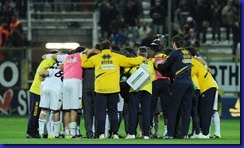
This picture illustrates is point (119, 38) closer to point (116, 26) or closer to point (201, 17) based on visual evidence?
point (116, 26)

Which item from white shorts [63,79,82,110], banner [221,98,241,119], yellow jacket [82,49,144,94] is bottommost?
banner [221,98,241,119]

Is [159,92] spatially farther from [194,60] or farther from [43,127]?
[43,127]

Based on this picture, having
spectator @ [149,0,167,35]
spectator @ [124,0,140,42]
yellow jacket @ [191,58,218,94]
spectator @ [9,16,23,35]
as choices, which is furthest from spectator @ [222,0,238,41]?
yellow jacket @ [191,58,218,94]

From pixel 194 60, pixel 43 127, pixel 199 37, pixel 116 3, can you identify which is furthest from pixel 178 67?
pixel 116 3

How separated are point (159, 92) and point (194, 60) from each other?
1046mm

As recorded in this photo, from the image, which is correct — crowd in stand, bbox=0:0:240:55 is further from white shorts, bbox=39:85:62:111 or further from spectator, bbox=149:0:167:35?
white shorts, bbox=39:85:62:111

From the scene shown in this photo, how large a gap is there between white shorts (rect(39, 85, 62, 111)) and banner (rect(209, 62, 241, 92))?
1121 centimetres

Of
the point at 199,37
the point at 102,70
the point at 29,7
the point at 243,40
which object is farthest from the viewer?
the point at 29,7

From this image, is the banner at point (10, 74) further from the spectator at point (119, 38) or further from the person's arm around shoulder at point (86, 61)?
the person's arm around shoulder at point (86, 61)

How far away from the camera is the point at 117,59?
20734 mm

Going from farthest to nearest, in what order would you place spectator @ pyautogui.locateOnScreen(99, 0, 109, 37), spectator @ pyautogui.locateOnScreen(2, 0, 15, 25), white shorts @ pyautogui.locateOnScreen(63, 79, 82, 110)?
spectator @ pyautogui.locateOnScreen(2, 0, 15, 25) → spectator @ pyautogui.locateOnScreen(99, 0, 109, 37) → white shorts @ pyautogui.locateOnScreen(63, 79, 82, 110)

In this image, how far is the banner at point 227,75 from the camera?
3212 centimetres

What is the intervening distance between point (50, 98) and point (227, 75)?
11.7 meters

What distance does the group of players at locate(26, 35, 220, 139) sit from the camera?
20.8 metres
